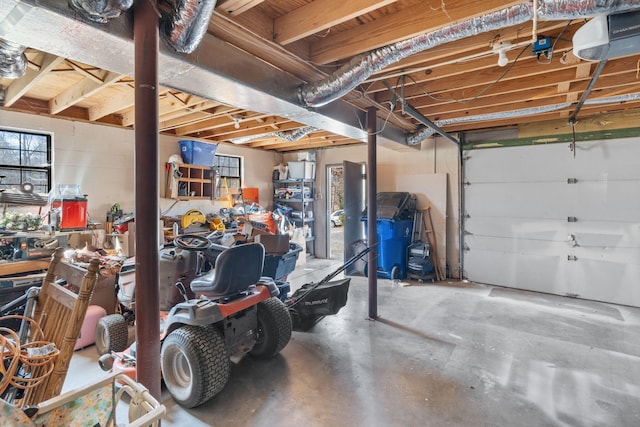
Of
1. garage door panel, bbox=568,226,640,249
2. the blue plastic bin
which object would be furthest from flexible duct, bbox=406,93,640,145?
garage door panel, bbox=568,226,640,249

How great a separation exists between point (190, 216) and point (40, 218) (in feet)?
6.64

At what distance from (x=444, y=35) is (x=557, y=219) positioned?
13.5 feet

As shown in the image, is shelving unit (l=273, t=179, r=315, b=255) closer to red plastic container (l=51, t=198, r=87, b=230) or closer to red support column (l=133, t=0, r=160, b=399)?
red plastic container (l=51, t=198, r=87, b=230)

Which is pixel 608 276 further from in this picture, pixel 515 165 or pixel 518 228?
pixel 515 165

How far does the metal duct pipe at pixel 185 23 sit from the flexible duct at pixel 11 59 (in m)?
1.08

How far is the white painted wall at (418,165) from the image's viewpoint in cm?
560

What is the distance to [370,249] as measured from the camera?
11.9 feet

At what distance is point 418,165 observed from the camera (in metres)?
5.93

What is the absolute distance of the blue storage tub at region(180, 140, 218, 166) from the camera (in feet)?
18.0

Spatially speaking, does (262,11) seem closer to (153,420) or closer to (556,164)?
(153,420)

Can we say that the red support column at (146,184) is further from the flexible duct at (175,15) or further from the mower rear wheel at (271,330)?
the mower rear wheel at (271,330)

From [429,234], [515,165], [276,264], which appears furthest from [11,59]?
[515,165]

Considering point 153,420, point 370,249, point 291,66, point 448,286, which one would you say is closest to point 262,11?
point 291,66

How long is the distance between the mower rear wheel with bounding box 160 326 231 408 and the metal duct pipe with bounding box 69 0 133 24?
6.11 feet
